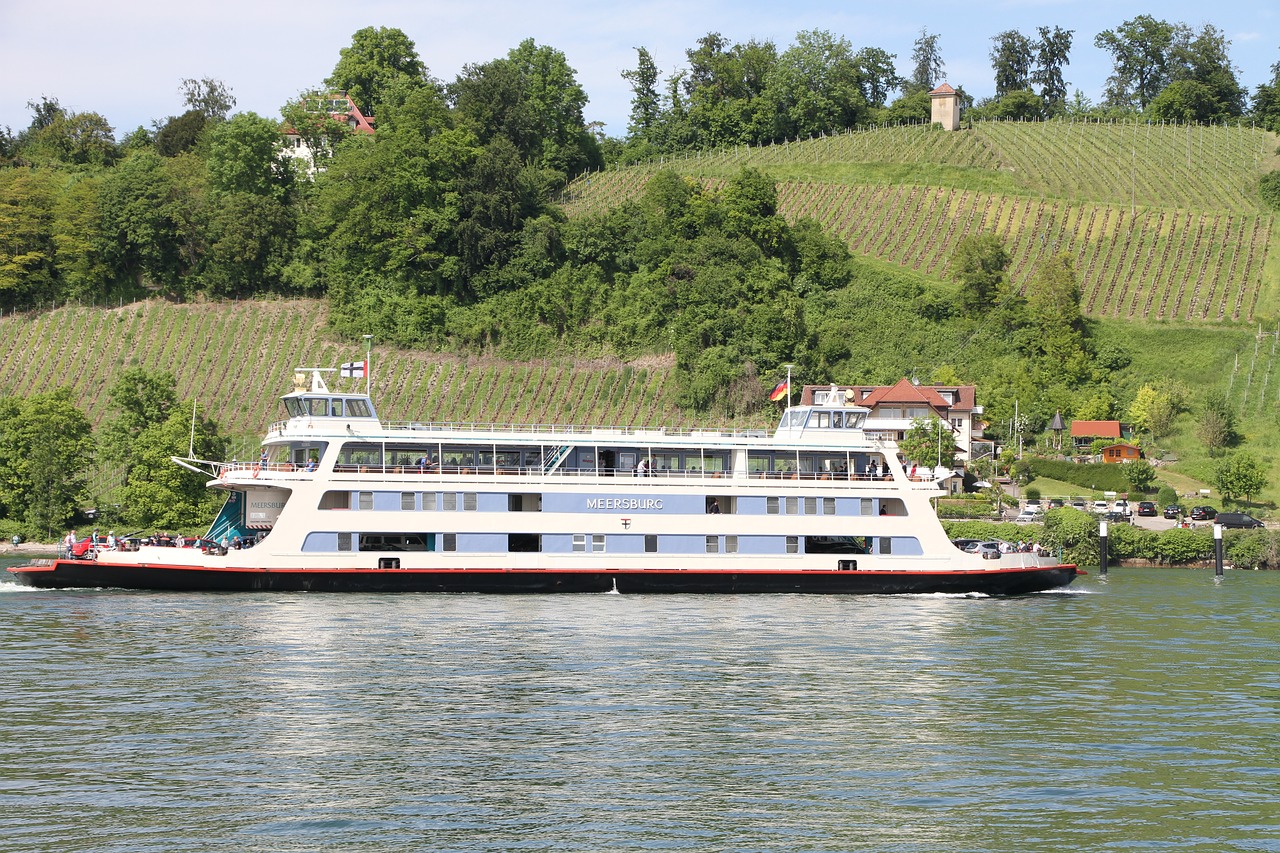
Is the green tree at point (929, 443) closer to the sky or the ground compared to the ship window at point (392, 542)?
closer to the sky

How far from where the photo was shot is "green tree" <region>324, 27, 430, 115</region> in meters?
140

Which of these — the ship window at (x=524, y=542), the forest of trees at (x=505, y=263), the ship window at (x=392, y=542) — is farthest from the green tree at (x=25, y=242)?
the ship window at (x=524, y=542)

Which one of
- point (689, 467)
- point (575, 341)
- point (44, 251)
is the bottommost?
point (689, 467)

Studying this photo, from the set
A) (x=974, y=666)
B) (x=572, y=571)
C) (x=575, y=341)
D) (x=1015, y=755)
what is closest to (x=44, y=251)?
(x=575, y=341)

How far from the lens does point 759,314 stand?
9869cm

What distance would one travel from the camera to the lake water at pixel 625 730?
2277 cm

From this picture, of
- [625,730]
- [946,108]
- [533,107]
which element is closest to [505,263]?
[533,107]

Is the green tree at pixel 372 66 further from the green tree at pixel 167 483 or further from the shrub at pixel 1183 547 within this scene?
the shrub at pixel 1183 547

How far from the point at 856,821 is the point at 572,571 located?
28817 millimetres

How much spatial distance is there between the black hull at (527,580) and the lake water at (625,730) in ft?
11.2

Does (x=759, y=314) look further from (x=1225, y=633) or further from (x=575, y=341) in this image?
(x=1225, y=633)

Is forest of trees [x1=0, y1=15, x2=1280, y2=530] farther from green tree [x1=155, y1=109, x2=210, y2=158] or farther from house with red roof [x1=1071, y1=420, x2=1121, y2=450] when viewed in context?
green tree [x1=155, y1=109, x2=210, y2=158]

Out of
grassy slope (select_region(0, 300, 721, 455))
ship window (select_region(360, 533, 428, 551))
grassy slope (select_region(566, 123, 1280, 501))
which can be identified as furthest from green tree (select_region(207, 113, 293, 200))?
ship window (select_region(360, 533, 428, 551))

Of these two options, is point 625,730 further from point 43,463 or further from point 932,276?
point 932,276
